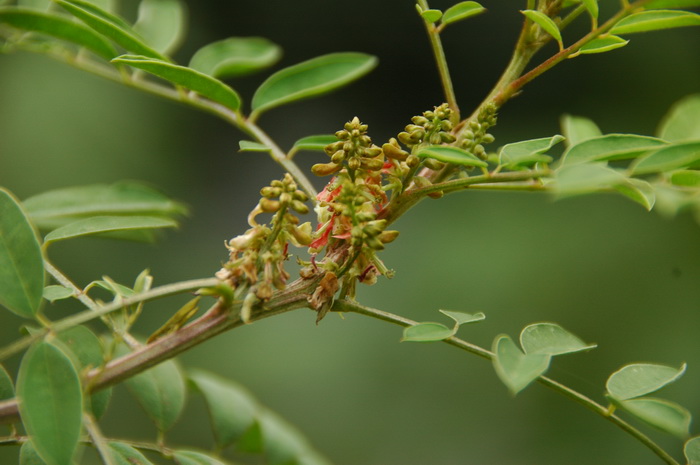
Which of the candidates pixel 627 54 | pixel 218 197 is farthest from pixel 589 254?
pixel 218 197

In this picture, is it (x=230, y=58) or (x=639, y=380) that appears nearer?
(x=639, y=380)

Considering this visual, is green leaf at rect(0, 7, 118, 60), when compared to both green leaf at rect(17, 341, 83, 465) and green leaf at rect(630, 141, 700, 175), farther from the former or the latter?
green leaf at rect(630, 141, 700, 175)

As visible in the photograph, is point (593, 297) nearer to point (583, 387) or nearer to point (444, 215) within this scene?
point (583, 387)

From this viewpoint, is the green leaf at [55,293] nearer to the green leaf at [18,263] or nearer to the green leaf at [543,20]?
the green leaf at [18,263]

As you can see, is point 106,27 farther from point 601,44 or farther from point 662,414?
point 662,414

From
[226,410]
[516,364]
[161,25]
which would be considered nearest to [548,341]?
[516,364]

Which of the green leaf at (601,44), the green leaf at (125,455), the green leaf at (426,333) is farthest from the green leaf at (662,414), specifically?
the green leaf at (125,455)
